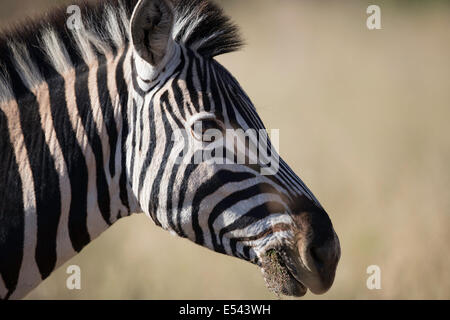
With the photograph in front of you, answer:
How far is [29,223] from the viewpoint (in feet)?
11.9

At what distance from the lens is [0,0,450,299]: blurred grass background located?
371 inches

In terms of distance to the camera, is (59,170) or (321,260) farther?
(59,170)

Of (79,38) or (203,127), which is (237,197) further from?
(79,38)

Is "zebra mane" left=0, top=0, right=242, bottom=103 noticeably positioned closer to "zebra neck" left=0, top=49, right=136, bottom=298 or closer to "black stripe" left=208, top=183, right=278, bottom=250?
"zebra neck" left=0, top=49, right=136, bottom=298

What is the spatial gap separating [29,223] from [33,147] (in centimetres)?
49

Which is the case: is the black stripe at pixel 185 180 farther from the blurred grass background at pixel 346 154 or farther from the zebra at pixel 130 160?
the blurred grass background at pixel 346 154

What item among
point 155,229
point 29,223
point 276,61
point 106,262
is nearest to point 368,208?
point 155,229

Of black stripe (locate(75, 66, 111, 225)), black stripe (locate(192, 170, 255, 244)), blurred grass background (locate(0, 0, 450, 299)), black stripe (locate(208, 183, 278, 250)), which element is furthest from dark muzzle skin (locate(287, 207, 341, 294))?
blurred grass background (locate(0, 0, 450, 299))

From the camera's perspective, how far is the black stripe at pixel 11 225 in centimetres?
361

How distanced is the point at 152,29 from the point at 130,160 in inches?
32.5

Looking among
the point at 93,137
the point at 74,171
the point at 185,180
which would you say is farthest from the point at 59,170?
the point at 185,180

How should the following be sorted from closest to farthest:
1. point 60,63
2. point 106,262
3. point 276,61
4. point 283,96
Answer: point 60,63 → point 106,262 → point 283,96 → point 276,61

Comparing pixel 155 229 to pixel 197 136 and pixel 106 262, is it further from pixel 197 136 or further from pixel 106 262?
pixel 197 136

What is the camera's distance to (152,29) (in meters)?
3.65
